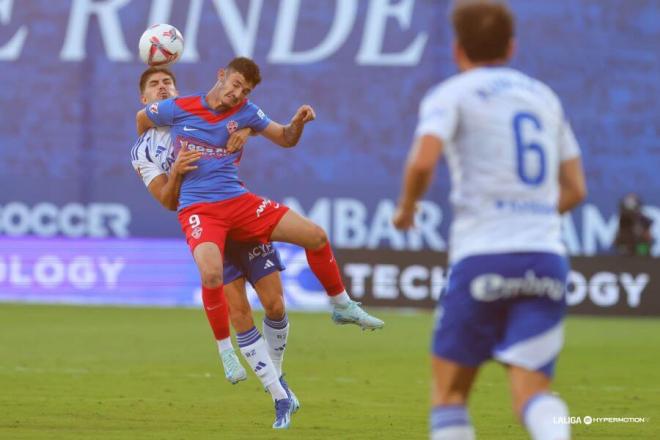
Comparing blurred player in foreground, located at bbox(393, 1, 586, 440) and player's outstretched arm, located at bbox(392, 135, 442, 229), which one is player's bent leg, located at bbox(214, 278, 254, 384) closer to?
blurred player in foreground, located at bbox(393, 1, 586, 440)

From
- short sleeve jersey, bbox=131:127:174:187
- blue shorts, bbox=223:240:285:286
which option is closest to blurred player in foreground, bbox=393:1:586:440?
blue shorts, bbox=223:240:285:286

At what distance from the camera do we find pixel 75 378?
11992 millimetres

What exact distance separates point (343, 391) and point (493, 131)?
19.9 feet

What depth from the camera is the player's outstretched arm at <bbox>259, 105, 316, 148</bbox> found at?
9.35 m

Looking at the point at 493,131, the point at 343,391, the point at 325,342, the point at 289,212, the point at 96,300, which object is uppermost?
the point at 493,131

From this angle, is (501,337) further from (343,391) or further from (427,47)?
(427,47)

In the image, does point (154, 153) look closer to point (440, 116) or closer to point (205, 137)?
point (205, 137)

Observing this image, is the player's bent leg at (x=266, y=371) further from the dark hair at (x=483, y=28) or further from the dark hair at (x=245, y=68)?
the dark hair at (x=483, y=28)

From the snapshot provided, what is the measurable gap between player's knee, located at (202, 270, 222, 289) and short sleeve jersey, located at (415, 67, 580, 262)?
3489 millimetres

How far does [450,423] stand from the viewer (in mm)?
5551

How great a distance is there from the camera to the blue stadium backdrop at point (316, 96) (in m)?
24.7

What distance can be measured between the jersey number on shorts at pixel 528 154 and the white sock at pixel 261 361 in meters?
3.87

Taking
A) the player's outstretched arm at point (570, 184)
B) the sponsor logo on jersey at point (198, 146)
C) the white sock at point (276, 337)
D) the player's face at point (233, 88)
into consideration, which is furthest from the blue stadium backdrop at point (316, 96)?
the player's outstretched arm at point (570, 184)

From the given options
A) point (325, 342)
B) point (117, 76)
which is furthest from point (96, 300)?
point (325, 342)
